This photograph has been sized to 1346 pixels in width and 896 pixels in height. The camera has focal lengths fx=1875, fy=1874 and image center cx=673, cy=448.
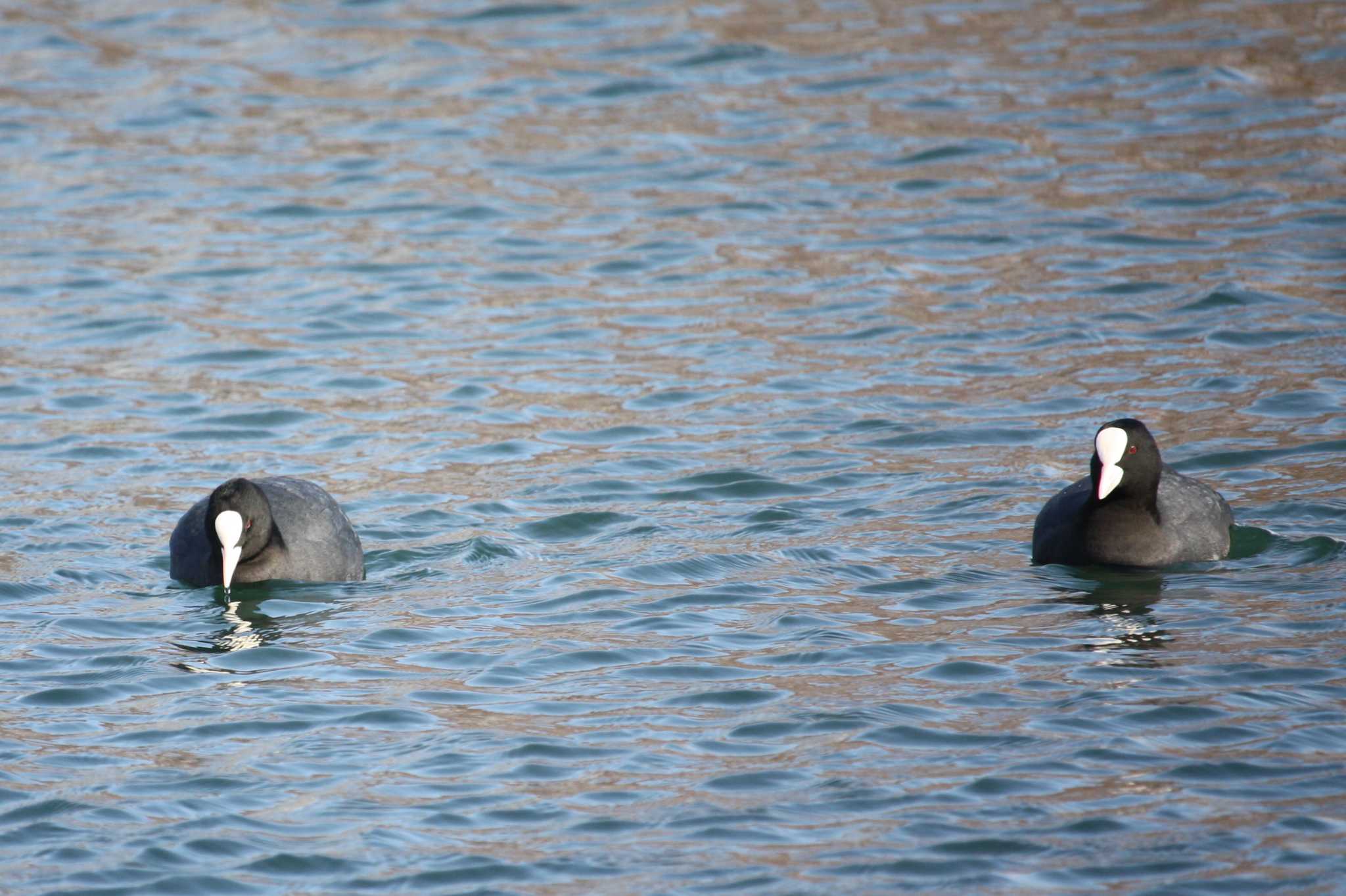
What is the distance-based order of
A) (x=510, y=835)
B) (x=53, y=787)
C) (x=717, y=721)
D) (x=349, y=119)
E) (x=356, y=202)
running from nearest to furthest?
(x=510, y=835)
(x=53, y=787)
(x=717, y=721)
(x=356, y=202)
(x=349, y=119)

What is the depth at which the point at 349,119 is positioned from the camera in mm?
15867

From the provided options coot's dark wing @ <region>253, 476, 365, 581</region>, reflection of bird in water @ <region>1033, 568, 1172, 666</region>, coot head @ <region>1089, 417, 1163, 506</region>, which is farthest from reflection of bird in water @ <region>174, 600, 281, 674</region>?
coot head @ <region>1089, 417, 1163, 506</region>

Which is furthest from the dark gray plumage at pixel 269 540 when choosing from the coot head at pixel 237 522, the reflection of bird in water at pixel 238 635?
the reflection of bird in water at pixel 238 635

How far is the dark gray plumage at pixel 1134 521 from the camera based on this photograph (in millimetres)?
8094

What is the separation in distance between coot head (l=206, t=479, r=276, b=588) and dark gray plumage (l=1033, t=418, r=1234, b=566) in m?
3.40

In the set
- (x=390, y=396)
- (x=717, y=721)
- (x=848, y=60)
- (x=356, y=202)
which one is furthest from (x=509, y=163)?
(x=717, y=721)

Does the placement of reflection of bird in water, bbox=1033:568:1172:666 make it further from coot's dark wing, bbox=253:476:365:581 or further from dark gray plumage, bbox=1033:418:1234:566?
coot's dark wing, bbox=253:476:365:581

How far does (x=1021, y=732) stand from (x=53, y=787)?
322 centimetres

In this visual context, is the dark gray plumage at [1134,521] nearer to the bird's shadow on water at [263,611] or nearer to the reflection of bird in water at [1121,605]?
the reflection of bird in water at [1121,605]

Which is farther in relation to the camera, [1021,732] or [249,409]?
[249,409]

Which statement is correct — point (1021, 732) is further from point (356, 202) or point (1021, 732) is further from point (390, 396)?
point (356, 202)

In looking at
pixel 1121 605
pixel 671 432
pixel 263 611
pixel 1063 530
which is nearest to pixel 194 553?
pixel 263 611

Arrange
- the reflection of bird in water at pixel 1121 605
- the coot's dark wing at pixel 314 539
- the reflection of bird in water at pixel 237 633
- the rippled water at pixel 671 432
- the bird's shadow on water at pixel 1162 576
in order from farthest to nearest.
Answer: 1. the coot's dark wing at pixel 314 539
2. the bird's shadow on water at pixel 1162 576
3. the reflection of bird in water at pixel 237 633
4. the reflection of bird in water at pixel 1121 605
5. the rippled water at pixel 671 432

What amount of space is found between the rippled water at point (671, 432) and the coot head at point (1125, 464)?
0.38 meters
